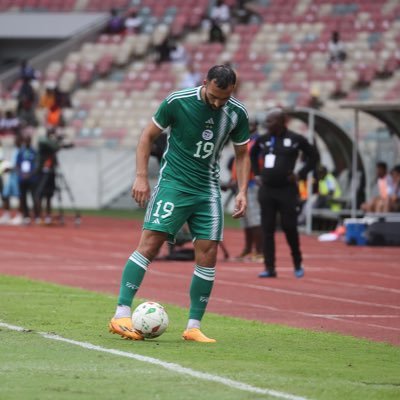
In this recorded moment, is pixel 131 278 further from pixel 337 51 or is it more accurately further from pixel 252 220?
pixel 337 51

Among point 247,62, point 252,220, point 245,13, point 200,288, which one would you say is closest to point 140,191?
point 200,288

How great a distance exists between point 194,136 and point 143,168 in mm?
447

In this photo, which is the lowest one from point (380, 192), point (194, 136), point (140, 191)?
point (380, 192)

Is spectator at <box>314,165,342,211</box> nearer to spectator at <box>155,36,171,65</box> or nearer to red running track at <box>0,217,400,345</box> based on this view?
red running track at <box>0,217,400,345</box>

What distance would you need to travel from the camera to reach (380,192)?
91.0 ft

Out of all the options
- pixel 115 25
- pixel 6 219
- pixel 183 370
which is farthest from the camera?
pixel 115 25

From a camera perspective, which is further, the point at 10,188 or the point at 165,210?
the point at 10,188

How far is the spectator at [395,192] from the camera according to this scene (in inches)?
1067

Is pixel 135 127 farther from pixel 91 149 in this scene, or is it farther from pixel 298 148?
pixel 298 148

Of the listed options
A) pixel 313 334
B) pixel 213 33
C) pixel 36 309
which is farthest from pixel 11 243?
pixel 213 33

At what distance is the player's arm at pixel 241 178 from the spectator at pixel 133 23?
35.6 m

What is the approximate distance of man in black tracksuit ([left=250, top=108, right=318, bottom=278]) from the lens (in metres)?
17.2

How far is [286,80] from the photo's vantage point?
40031 millimetres

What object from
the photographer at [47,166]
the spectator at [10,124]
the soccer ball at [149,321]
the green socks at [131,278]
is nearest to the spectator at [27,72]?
the spectator at [10,124]
